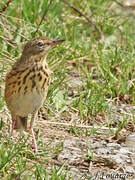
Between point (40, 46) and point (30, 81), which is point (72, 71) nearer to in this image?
point (40, 46)

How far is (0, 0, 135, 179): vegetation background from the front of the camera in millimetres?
5009

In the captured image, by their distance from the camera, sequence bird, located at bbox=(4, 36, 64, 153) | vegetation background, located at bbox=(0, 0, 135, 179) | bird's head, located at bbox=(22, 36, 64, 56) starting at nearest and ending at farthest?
vegetation background, located at bbox=(0, 0, 135, 179), bird, located at bbox=(4, 36, 64, 153), bird's head, located at bbox=(22, 36, 64, 56)

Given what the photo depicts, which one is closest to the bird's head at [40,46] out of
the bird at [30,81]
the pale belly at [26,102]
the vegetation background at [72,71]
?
the bird at [30,81]

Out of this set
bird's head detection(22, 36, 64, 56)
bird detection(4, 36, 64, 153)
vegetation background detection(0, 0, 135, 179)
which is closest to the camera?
vegetation background detection(0, 0, 135, 179)

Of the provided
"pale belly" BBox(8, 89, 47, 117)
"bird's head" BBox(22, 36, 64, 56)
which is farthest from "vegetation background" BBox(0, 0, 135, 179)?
"bird's head" BBox(22, 36, 64, 56)

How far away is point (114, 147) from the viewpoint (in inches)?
217

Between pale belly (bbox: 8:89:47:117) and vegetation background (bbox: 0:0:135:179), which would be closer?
vegetation background (bbox: 0:0:135:179)

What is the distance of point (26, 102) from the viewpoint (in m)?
5.15

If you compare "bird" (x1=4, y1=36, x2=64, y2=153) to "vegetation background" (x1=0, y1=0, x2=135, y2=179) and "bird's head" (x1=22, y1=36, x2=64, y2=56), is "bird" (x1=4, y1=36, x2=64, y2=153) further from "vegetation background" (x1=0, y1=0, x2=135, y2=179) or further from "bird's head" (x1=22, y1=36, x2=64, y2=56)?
"vegetation background" (x1=0, y1=0, x2=135, y2=179)

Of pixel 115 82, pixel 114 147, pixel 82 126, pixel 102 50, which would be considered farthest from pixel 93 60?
pixel 114 147

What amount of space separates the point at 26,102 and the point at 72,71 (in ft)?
7.65

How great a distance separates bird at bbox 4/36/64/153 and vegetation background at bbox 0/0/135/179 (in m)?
0.34

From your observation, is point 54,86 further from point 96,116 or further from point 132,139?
point 132,139

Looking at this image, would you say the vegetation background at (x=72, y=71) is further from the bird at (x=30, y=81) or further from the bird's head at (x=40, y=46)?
the bird's head at (x=40, y=46)
